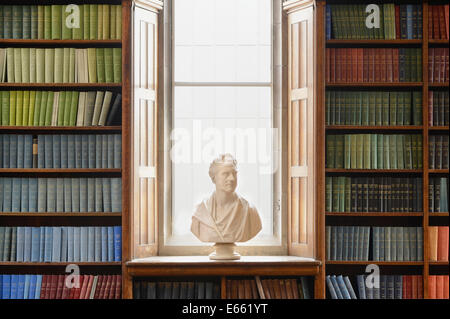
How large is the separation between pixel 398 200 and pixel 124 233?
6.76ft

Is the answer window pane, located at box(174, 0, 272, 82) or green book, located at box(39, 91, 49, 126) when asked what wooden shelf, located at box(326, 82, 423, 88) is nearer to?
window pane, located at box(174, 0, 272, 82)

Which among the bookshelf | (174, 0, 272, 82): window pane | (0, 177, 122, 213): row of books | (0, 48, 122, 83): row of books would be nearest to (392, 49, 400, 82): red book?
(174, 0, 272, 82): window pane

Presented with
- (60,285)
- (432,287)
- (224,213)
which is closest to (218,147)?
(224,213)

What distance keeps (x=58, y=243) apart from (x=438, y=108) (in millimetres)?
3024

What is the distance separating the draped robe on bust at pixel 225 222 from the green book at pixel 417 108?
140 centimetres

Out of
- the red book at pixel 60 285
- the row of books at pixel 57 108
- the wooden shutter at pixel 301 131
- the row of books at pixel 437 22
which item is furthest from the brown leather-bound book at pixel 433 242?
the red book at pixel 60 285

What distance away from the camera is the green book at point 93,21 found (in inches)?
174

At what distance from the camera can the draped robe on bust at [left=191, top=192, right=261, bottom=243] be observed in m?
4.24

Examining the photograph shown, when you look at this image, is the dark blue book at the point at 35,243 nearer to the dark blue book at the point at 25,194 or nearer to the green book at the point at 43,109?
the dark blue book at the point at 25,194

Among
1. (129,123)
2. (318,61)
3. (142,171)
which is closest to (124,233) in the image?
(142,171)

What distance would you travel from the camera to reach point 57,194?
14.4 ft
